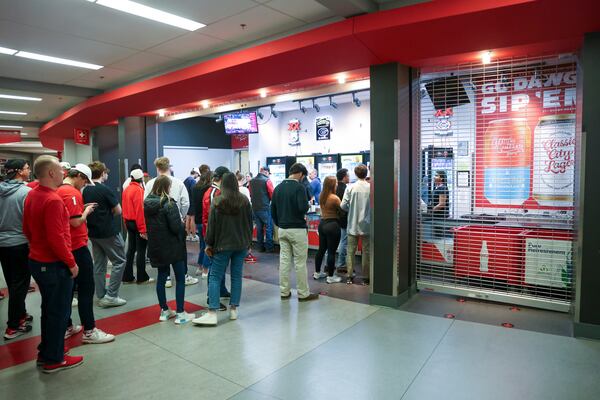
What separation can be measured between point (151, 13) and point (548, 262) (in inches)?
197

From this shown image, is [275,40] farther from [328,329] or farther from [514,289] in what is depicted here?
[514,289]

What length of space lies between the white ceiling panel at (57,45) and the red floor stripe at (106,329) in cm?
334

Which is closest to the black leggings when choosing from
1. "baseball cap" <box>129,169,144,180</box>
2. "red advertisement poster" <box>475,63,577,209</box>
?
"red advertisement poster" <box>475,63,577,209</box>

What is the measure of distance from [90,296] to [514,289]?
439 centimetres

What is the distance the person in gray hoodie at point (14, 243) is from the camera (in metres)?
3.74

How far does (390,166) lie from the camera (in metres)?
4.48

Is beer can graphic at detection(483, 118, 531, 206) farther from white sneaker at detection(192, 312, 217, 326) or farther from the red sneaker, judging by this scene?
the red sneaker

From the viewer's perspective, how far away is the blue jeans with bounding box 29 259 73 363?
2.94 meters

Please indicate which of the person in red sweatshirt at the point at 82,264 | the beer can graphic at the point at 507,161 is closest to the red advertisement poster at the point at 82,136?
the person in red sweatshirt at the point at 82,264

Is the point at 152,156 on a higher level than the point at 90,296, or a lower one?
A: higher

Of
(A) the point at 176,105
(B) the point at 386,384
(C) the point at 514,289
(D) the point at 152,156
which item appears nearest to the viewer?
(B) the point at 386,384

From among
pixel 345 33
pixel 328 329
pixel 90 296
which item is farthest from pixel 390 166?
pixel 90 296

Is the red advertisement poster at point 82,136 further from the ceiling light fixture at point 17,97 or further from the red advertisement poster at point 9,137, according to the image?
the red advertisement poster at point 9,137

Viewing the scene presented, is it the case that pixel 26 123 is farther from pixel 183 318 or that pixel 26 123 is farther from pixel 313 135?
pixel 183 318
